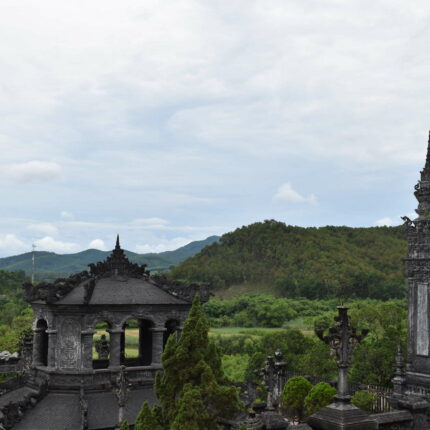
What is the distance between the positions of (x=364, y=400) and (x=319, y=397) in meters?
2.22

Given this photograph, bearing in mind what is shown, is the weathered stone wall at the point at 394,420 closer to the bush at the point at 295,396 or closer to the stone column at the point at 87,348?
the stone column at the point at 87,348

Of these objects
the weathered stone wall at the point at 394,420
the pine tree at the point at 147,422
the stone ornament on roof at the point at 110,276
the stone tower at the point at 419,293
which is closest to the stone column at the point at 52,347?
the stone ornament on roof at the point at 110,276

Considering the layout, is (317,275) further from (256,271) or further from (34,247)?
(34,247)

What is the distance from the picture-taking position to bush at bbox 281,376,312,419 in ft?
99.8

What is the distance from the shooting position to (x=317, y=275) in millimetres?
158250

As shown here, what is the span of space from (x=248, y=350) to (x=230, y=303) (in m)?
64.1

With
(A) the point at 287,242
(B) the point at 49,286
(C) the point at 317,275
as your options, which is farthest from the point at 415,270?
(A) the point at 287,242

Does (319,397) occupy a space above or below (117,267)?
below

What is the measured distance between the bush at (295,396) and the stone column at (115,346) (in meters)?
12.3

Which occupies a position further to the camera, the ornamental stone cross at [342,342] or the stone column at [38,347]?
the stone column at [38,347]

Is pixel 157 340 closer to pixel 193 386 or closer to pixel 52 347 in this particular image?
pixel 52 347

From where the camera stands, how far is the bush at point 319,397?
89.1 feet

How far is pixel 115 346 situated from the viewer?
21.7 metres

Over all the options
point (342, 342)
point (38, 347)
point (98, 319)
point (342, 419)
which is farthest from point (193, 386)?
point (38, 347)
